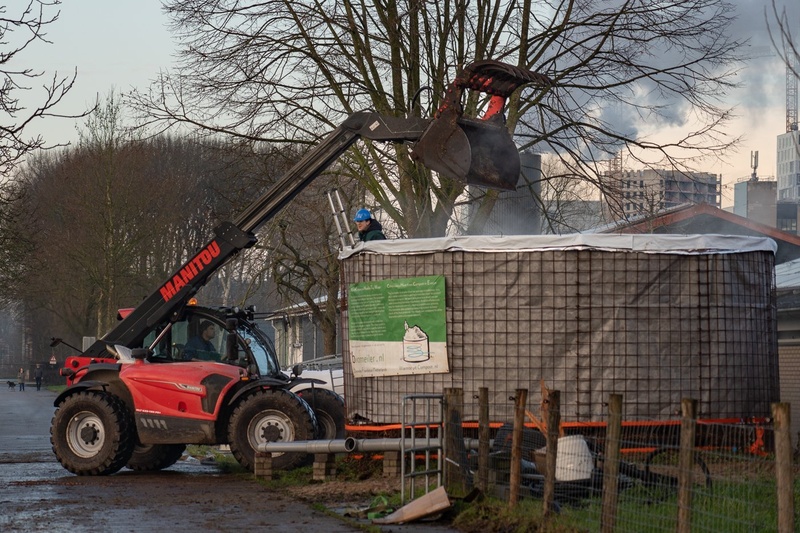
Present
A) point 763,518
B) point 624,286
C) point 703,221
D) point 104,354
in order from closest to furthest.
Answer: point 763,518
point 624,286
point 104,354
point 703,221

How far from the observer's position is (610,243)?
552 inches

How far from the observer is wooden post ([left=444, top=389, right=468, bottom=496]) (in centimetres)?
1212

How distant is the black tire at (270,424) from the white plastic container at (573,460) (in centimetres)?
473

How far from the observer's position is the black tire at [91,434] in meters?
15.9

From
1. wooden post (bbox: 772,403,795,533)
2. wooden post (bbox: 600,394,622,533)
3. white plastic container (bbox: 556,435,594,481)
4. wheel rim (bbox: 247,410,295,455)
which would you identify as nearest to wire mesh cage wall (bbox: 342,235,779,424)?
wheel rim (bbox: 247,410,295,455)

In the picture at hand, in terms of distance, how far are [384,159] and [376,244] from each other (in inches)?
381

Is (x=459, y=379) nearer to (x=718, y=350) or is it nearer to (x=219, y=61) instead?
(x=718, y=350)

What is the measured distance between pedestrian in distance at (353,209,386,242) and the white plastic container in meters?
4.53

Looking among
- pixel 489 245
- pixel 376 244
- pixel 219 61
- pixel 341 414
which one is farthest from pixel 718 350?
pixel 219 61

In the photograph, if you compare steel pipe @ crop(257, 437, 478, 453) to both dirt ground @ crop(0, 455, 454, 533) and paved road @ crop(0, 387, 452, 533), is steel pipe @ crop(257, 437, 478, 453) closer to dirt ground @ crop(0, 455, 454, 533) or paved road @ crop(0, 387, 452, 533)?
dirt ground @ crop(0, 455, 454, 533)

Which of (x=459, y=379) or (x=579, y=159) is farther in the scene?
(x=579, y=159)

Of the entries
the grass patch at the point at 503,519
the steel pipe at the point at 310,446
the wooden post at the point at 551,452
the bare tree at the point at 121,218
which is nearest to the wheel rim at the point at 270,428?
the steel pipe at the point at 310,446

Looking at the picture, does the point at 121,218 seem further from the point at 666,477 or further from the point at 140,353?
the point at 666,477

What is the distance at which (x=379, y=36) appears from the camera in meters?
23.9
